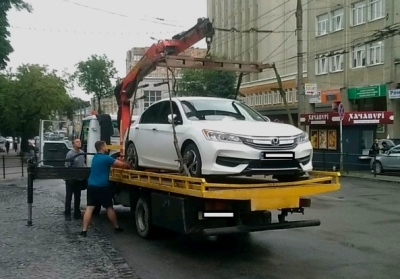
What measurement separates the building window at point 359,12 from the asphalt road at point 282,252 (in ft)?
95.9

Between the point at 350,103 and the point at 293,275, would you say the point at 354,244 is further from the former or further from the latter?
the point at 350,103

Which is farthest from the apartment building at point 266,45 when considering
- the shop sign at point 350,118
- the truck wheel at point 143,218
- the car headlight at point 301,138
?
the car headlight at point 301,138

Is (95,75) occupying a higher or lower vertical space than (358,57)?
higher

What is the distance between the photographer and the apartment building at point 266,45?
177 ft

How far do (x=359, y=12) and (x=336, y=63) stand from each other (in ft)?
13.8

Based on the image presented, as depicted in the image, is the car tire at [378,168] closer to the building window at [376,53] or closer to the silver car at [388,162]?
the silver car at [388,162]

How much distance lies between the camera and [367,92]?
38.6 meters

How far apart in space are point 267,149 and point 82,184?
6391mm

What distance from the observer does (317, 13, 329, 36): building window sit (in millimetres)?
44000

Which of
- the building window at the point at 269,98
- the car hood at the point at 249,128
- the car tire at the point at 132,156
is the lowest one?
the car tire at the point at 132,156

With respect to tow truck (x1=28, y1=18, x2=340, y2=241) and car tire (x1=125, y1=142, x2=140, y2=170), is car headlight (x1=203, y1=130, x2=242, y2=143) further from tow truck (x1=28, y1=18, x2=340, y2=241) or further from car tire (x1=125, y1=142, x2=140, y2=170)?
car tire (x1=125, y1=142, x2=140, y2=170)

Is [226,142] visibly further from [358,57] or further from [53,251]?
[358,57]

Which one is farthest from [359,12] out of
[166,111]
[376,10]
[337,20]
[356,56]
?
[166,111]

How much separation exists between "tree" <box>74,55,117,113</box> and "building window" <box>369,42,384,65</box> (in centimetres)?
4061
